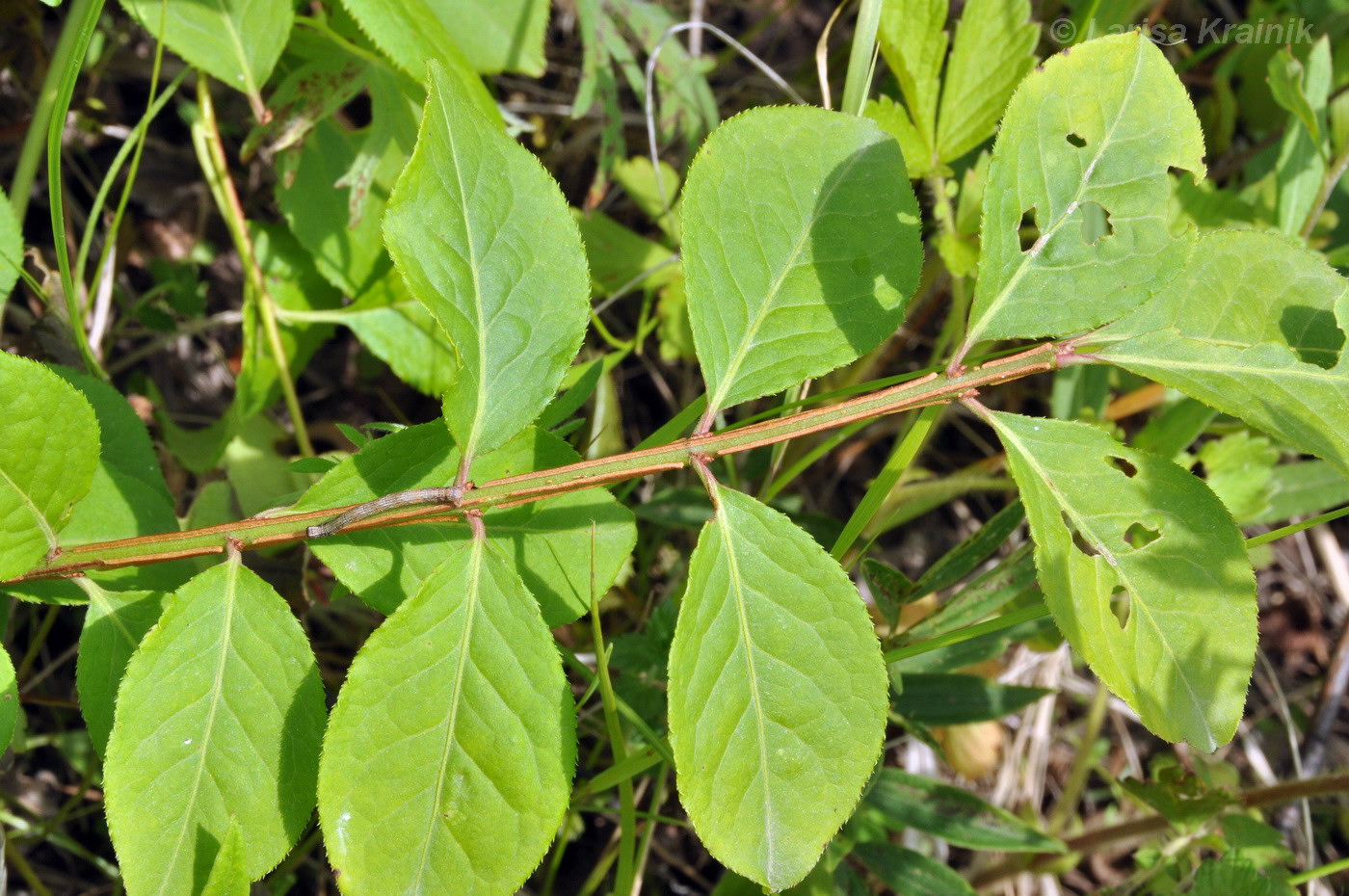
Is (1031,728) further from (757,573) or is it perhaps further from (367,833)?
(367,833)

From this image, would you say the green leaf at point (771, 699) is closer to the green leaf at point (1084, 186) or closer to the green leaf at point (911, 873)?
the green leaf at point (1084, 186)

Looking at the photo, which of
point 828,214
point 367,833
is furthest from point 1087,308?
point 367,833

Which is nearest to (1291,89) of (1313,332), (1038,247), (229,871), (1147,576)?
(1313,332)

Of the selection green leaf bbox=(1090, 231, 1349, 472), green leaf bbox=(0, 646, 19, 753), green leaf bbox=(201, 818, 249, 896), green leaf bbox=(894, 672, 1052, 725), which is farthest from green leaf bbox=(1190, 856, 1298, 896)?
green leaf bbox=(0, 646, 19, 753)

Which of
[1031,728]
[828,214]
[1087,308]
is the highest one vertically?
[828,214]

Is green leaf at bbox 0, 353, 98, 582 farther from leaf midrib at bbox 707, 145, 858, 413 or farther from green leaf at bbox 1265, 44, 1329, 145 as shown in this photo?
green leaf at bbox 1265, 44, 1329, 145
